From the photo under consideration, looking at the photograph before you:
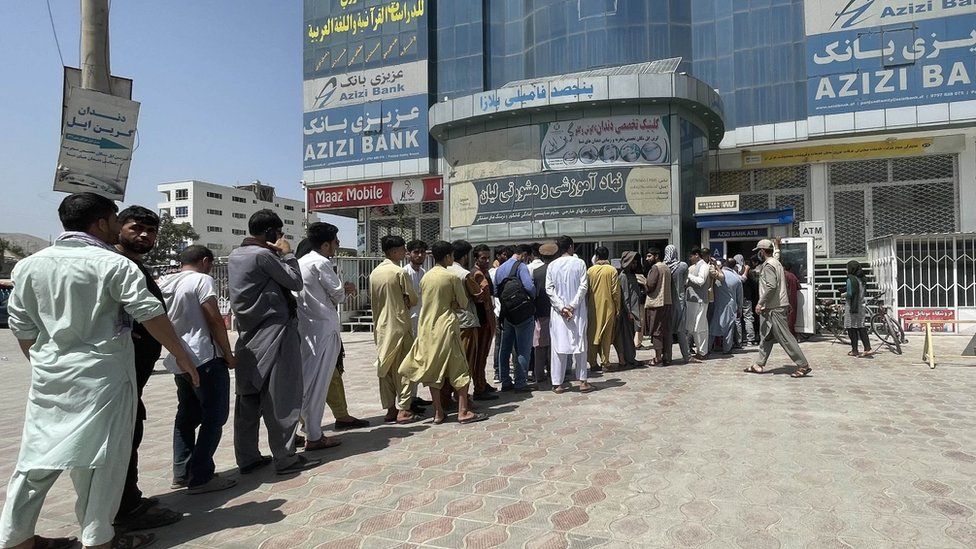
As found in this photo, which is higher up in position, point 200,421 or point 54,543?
point 200,421

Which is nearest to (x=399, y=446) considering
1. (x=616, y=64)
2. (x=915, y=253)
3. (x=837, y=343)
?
(x=837, y=343)

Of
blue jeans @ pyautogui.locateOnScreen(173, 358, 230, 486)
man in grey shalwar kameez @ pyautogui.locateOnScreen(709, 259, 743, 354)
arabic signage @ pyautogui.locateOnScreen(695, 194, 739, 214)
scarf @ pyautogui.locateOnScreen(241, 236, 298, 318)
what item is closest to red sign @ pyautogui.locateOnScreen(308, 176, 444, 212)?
arabic signage @ pyautogui.locateOnScreen(695, 194, 739, 214)

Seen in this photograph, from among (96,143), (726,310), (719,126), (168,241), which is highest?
(719,126)

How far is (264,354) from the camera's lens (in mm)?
3539

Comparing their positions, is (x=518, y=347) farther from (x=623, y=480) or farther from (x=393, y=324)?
(x=623, y=480)

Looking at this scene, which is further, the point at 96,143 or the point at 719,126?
the point at 719,126

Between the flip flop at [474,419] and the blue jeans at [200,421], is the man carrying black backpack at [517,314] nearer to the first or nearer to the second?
the flip flop at [474,419]

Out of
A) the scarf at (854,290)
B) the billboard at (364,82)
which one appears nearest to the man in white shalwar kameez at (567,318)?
the scarf at (854,290)

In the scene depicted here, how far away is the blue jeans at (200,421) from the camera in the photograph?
3365 millimetres

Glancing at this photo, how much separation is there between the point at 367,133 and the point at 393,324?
19.3 metres

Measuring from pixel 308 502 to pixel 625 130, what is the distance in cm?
1313

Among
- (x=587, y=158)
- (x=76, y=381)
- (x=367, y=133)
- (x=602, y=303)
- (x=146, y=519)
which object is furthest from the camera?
(x=367, y=133)

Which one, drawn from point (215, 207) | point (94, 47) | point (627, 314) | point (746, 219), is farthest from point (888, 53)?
point (215, 207)

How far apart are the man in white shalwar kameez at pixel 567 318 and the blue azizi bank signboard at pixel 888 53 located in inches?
591
